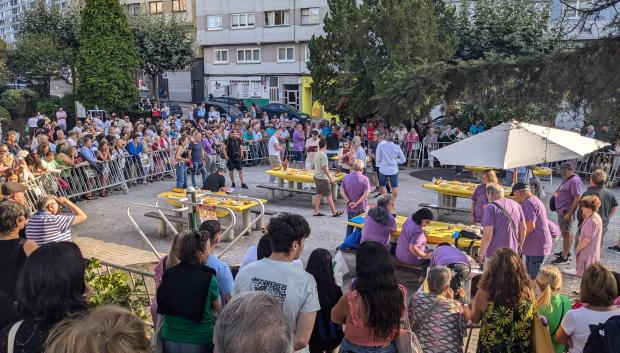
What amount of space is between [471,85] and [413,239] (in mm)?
2365

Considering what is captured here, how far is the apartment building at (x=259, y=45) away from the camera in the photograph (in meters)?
40.0

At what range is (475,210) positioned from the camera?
371 inches

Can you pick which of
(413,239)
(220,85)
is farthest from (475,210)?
(220,85)

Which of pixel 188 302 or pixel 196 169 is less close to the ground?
pixel 188 302

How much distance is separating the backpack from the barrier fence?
10.8m

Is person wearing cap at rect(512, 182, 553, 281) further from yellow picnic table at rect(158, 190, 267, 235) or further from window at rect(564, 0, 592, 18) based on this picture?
yellow picnic table at rect(158, 190, 267, 235)

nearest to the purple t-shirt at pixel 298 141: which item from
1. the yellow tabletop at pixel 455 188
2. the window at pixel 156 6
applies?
the yellow tabletop at pixel 455 188

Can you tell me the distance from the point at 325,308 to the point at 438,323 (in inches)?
36.2

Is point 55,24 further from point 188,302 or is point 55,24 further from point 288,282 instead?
point 288,282

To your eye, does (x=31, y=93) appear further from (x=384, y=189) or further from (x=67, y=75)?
(x=384, y=189)

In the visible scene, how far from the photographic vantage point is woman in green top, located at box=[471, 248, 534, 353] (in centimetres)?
421

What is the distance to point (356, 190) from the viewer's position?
33.7ft

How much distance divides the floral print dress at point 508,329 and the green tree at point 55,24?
30773 millimetres

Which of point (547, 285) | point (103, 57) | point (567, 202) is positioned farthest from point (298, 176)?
point (103, 57)
